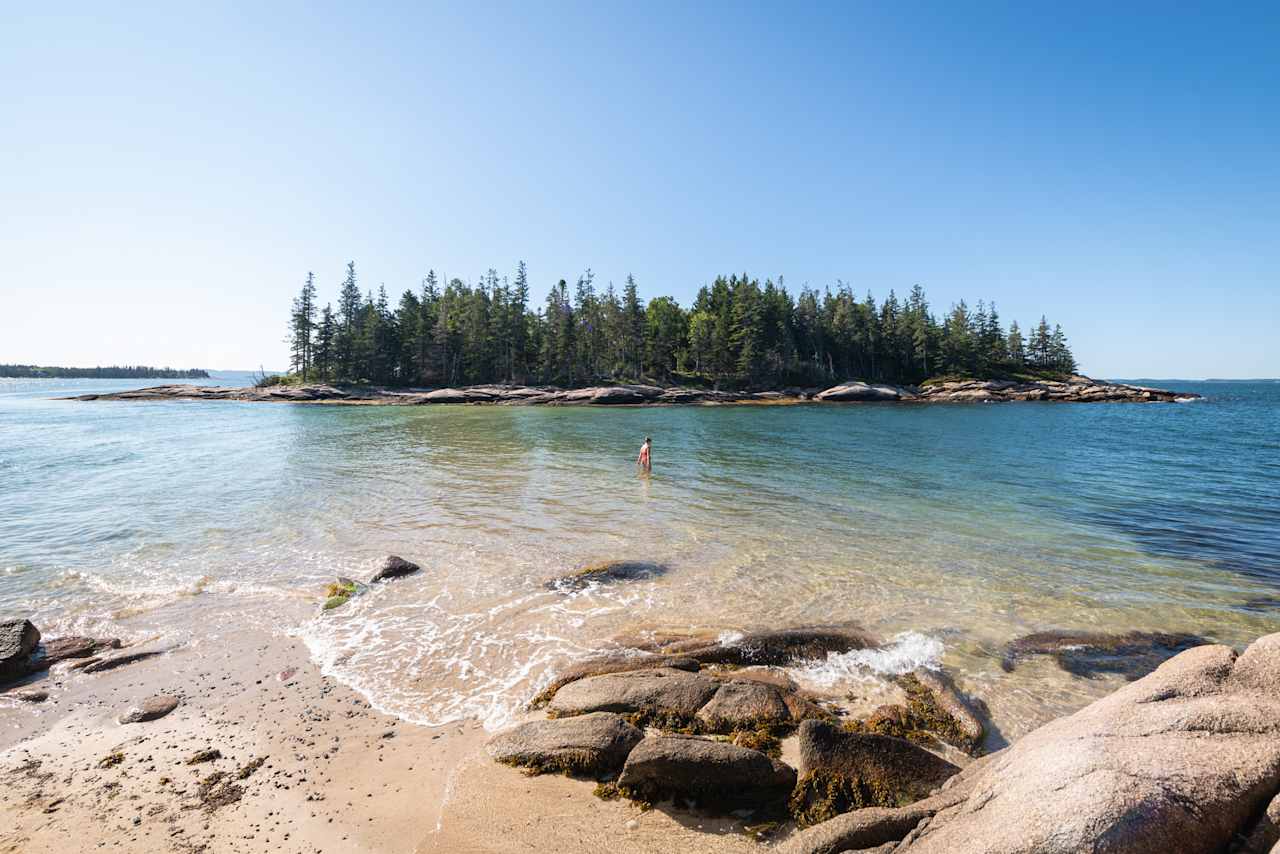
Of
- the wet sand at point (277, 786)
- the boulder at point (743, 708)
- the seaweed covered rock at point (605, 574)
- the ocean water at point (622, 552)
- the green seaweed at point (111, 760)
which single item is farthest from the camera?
the seaweed covered rock at point (605, 574)

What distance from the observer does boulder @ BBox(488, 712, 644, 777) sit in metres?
6.39

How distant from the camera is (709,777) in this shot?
5.79 meters

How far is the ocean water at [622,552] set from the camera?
32.0ft

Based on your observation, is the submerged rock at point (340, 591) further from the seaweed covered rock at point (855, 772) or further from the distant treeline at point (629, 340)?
the distant treeline at point (629, 340)

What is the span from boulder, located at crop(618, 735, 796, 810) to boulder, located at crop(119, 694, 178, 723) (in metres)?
7.06

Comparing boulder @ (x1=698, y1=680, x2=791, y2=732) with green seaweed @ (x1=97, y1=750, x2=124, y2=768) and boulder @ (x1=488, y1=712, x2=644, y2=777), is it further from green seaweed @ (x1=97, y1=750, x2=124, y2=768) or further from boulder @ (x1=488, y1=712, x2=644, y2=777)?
green seaweed @ (x1=97, y1=750, x2=124, y2=768)

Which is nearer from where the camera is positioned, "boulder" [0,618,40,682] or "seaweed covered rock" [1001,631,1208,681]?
"boulder" [0,618,40,682]

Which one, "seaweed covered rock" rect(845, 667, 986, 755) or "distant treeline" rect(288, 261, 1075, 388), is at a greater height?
"distant treeline" rect(288, 261, 1075, 388)

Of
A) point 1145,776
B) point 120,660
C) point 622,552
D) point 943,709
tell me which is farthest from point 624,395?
point 1145,776

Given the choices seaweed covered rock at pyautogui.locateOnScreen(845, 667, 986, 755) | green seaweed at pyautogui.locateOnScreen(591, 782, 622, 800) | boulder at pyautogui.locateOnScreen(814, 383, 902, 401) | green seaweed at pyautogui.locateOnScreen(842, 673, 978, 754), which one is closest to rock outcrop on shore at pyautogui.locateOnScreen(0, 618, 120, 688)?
green seaweed at pyautogui.locateOnScreen(591, 782, 622, 800)

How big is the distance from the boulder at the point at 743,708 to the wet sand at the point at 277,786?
5.05ft

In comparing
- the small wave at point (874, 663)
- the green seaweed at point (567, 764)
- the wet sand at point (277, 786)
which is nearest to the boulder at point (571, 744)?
the green seaweed at point (567, 764)

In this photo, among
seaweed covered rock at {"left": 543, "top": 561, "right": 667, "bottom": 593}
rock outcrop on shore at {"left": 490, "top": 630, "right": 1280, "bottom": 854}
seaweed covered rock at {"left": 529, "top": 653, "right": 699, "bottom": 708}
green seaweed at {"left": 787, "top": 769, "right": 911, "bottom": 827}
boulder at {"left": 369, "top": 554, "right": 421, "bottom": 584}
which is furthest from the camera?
boulder at {"left": 369, "top": 554, "right": 421, "bottom": 584}

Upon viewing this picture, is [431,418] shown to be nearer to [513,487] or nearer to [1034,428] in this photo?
[513,487]
